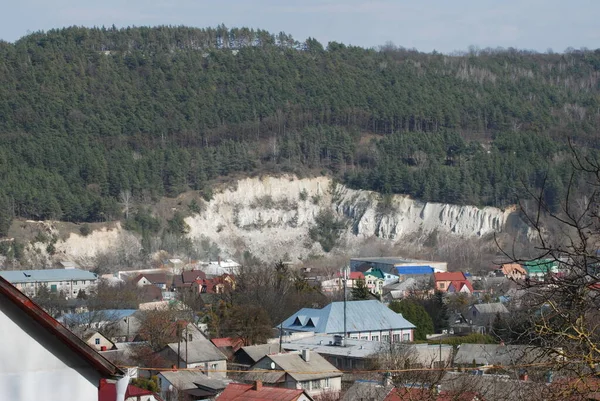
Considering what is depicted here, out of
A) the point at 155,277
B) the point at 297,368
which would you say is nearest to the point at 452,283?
the point at 155,277

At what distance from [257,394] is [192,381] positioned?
784 centimetres

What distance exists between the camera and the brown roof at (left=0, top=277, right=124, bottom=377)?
4406 millimetres

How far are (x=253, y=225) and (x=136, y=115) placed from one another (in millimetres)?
28617

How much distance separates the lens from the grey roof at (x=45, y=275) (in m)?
73.4

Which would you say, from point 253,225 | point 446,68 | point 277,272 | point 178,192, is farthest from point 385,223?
point 446,68

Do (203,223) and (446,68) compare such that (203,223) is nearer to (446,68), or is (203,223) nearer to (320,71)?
(320,71)

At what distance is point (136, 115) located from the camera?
130 meters

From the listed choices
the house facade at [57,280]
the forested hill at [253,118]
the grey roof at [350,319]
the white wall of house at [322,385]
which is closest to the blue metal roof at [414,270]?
the forested hill at [253,118]

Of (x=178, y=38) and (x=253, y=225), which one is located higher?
(x=178, y=38)

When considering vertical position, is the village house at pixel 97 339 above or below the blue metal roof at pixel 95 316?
above

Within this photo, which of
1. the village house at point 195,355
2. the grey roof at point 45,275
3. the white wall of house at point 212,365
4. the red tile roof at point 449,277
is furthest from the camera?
the red tile roof at point 449,277

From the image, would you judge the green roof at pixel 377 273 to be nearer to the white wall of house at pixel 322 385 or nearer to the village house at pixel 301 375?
the village house at pixel 301 375

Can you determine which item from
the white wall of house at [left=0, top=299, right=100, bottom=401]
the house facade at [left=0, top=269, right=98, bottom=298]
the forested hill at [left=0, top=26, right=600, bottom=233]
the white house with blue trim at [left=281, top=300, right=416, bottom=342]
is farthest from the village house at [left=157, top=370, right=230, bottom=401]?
the forested hill at [left=0, top=26, right=600, bottom=233]

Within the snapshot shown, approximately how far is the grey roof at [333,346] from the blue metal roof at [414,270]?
41.5 meters
